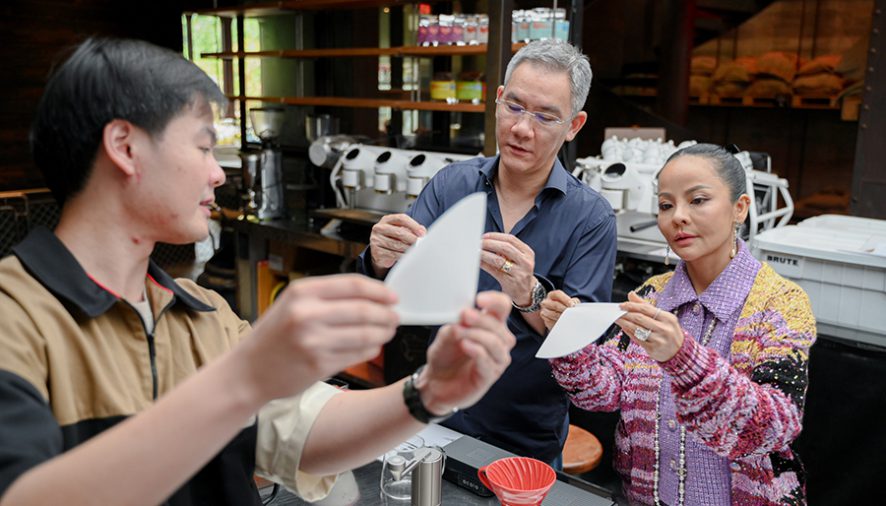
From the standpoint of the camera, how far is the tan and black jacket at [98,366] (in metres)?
0.83

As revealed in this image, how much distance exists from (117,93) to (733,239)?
1.53 meters

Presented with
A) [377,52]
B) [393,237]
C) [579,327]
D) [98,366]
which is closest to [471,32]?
[377,52]

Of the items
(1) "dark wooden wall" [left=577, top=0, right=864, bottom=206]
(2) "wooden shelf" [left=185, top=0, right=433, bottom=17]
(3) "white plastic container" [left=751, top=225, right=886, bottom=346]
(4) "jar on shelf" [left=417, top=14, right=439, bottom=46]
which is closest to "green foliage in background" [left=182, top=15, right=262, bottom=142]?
(2) "wooden shelf" [left=185, top=0, right=433, bottom=17]

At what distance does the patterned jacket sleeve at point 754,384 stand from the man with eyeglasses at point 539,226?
20.0 inches

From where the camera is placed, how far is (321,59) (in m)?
5.49

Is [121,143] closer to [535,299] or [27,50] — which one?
[535,299]

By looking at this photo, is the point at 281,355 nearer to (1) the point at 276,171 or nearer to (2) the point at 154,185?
(2) the point at 154,185

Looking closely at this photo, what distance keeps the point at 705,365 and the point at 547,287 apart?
655 mm

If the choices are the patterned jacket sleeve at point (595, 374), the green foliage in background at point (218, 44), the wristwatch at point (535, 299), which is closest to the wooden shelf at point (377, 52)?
the green foliage in background at point (218, 44)

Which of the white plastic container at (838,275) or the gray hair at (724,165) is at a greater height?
the gray hair at (724,165)

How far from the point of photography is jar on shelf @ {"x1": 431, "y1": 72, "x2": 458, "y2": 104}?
14.2 ft

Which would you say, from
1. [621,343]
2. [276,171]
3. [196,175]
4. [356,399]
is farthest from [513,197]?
[276,171]

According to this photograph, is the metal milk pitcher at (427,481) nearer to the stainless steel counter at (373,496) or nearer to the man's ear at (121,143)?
the stainless steel counter at (373,496)

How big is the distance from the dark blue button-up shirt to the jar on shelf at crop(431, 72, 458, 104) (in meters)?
2.28
